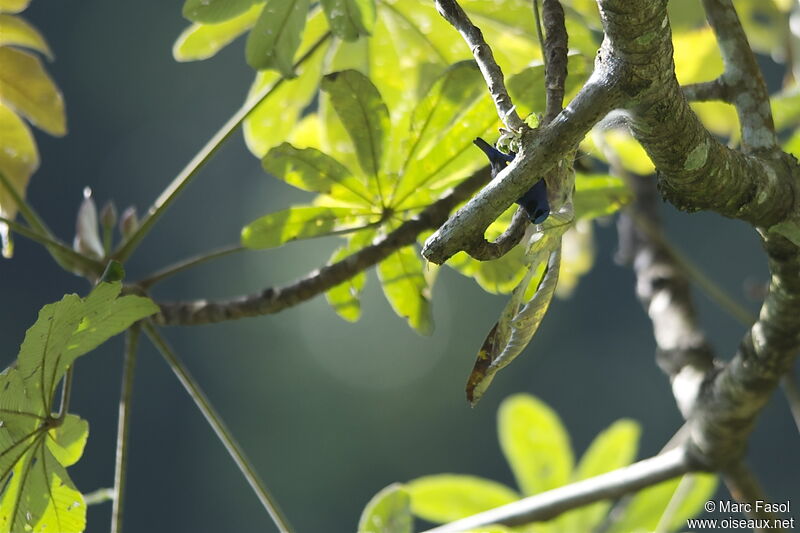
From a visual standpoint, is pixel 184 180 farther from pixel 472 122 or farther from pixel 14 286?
pixel 14 286

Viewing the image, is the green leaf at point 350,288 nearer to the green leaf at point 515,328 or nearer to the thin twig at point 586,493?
the thin twig at point 586,493

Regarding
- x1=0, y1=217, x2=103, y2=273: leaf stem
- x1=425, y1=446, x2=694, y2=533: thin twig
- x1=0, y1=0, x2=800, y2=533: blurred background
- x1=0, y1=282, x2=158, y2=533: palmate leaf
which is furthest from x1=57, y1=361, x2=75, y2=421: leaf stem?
x1=0, y1=0, x2=800, y2=533: blurred background

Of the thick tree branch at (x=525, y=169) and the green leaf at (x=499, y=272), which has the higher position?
the thick tree branch at (x=525, y=169)

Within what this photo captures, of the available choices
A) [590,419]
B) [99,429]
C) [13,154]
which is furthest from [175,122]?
[13,154]

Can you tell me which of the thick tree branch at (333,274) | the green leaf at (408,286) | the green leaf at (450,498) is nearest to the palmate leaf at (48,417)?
the thick tree branch at (333,274)

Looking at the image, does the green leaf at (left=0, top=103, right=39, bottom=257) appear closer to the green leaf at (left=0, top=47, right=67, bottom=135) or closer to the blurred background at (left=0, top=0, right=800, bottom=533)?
the green leaf at (left=0, top=47, right=67, bottom=135)

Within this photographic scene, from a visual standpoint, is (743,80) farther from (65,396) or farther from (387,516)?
(65,396)
